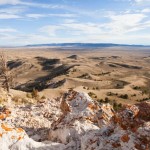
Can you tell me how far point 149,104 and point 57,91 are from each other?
126ft

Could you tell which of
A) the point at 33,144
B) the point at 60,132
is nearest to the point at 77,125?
the point at 60,132

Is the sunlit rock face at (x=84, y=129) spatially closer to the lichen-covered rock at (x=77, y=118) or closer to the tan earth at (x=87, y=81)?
the lichen-covered rock at (x=77, y=118)

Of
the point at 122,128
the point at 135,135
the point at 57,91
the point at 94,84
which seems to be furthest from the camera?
the point at 94,84

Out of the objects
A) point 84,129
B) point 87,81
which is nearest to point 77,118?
point 84,129

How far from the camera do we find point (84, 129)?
9.39 metres

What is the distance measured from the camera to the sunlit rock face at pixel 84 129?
7512 mm

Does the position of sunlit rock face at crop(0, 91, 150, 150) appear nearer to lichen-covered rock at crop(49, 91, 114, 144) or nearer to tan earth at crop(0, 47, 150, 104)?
lichen-covered rock at crop(49, 91, 114, 144)

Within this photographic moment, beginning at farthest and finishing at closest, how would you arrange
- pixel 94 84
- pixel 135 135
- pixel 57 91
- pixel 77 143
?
pixel 94 84, pixel 57 91, pixel 77 143, pixel 135 135

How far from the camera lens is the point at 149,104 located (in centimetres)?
878

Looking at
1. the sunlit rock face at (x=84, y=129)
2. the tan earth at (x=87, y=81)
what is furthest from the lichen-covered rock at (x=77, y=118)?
the tan earth at (x=87, y=81)

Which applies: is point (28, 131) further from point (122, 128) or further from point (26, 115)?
point (122, 128)

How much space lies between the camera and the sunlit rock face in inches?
296

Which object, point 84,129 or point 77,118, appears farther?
point 77,118

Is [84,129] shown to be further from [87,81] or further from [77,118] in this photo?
[87,81]
